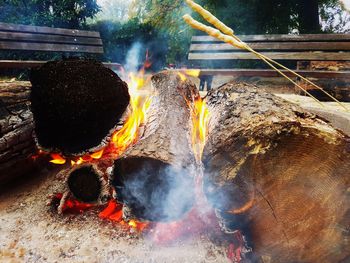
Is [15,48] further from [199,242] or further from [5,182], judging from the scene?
[199,242]

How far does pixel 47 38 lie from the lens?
4777mm

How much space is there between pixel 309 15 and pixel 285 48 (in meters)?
3.82

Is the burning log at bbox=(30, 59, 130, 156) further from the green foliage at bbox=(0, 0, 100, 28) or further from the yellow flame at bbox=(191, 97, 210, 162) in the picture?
the green foliage at bbox=(0, 0, 100, 28)

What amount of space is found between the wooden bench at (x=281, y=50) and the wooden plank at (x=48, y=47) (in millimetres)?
1841

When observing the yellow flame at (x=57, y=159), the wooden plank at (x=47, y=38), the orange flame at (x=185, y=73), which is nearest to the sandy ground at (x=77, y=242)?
the yellow flame at (x=57, y=159)

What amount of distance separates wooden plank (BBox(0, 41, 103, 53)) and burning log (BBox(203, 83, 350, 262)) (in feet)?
13.8

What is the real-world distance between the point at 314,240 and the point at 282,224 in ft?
0.61

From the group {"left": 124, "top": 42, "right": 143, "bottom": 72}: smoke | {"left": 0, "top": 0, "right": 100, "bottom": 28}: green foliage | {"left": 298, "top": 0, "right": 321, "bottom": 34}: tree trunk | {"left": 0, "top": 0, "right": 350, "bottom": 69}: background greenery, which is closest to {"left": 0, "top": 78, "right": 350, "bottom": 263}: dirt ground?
{"left": 0, "top": 0, "right": 350, "bottom": 69}: background greenery

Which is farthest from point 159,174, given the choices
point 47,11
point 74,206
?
point 47,11

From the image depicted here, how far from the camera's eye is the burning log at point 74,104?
7.17ft

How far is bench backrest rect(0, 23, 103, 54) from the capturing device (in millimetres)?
4430

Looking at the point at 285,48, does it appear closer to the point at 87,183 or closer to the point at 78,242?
the point at 87,183

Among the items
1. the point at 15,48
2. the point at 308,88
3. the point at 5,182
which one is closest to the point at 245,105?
the point at 5,182

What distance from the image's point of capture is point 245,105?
1715 millimetres
